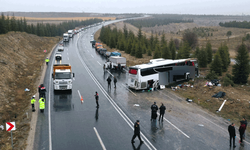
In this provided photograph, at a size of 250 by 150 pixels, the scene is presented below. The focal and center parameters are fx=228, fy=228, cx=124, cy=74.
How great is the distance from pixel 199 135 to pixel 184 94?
10.8m

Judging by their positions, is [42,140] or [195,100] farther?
[195,100]

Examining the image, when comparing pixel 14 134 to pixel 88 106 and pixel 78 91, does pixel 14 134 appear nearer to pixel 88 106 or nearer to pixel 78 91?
pixel 88 106

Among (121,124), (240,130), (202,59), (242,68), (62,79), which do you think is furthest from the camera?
(202,59)

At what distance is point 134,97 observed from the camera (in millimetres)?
24281

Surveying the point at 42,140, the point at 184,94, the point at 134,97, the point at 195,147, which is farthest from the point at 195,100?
the point at 42,140

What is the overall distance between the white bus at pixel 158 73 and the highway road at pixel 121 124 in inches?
52.5

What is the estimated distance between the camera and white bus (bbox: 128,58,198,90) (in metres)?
26.5

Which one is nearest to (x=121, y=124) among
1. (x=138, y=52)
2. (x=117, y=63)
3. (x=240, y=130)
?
(x=240, y=130)

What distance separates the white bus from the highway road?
4.37 ft

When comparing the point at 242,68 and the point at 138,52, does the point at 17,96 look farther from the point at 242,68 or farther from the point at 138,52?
the point at 138,52

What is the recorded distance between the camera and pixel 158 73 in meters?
27.9

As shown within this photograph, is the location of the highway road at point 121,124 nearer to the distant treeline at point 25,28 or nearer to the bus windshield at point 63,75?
the bus windshield at point 63,75

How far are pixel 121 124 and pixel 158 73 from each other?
12.2 m

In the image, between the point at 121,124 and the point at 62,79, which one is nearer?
the point at 121,124
